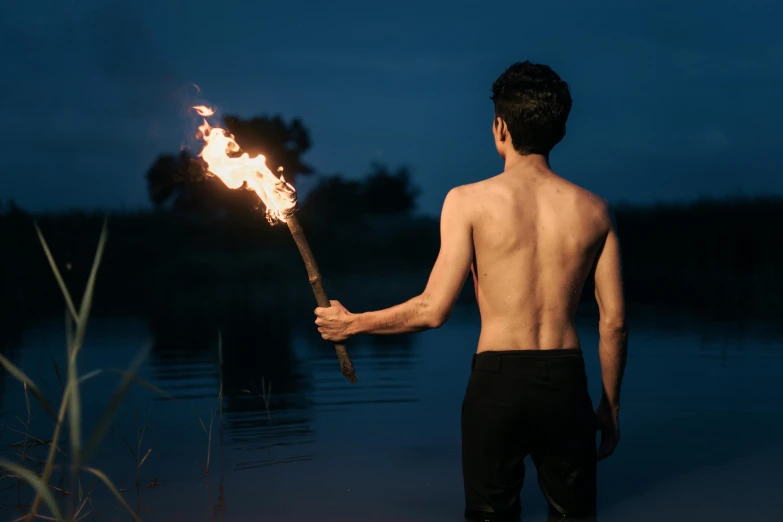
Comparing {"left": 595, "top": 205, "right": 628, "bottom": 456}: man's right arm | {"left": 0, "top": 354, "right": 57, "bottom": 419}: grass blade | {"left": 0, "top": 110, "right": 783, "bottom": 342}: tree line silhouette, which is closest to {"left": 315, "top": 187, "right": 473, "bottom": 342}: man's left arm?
{"left": 595, "top": 205, "right": 628, "bottom": 456}: man's right arm

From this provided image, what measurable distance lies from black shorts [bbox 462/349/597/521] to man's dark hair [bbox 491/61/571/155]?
92 centimetres

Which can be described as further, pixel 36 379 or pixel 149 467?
pixel 36 379

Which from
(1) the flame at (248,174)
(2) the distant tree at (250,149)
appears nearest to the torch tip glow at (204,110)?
(1) the flame at (248,174)

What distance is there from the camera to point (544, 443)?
409 cm

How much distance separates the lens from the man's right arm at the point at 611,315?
416cm

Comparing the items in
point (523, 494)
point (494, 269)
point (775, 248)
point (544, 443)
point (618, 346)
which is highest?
point (775, 248)

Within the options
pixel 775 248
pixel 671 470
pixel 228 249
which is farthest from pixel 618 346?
pixel 228 249

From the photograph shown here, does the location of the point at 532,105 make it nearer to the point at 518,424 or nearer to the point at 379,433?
the point at 518,424

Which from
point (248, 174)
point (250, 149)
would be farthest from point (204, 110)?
point (250, 149)

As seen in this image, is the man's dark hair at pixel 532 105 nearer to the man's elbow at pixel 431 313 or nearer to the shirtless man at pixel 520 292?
the shirtless man at pixel 520 292

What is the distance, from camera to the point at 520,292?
3.96 meters

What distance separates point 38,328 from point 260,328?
12.8 feet

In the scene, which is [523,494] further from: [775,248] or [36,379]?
[775,248]

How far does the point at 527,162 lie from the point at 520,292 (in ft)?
1.89
